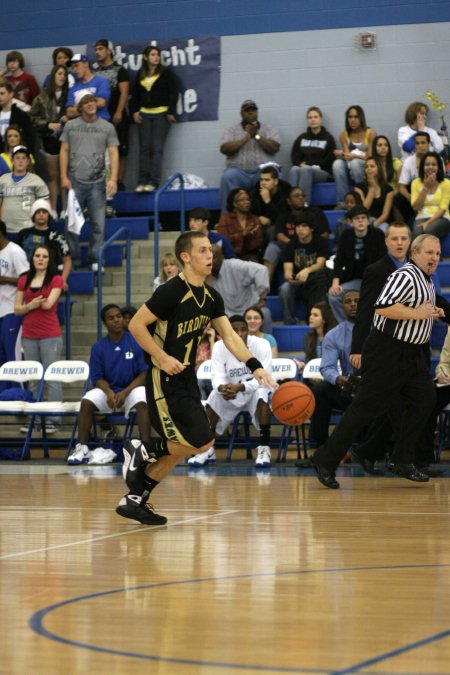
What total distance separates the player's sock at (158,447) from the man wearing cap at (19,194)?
851cm

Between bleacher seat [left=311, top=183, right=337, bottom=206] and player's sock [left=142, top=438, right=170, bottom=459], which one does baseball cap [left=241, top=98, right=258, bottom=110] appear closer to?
bleacher seat [left=311, top=183, right=337, bottom=206]

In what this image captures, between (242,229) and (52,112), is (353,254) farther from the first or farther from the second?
(52,112)

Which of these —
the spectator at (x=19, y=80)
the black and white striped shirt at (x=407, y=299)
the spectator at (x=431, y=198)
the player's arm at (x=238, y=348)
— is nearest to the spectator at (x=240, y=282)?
the spectator at (x=431, y=198)

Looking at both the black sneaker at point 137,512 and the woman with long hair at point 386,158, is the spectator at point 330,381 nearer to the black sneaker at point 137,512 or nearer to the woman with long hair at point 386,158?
the woman with long hair at point 386,158

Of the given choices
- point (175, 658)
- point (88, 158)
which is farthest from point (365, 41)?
point (175, 658)

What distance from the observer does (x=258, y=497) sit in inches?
339

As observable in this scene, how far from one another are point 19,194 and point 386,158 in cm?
440

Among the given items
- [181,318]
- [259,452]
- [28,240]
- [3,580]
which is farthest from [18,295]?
[3,580]

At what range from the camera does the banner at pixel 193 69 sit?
16984 millimetres

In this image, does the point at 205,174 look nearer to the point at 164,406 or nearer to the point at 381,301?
the point at 381,301

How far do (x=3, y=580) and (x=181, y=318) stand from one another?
229 centimetres

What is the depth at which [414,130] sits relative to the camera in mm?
15148

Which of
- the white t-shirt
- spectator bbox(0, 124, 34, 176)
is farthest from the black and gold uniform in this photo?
spectator bbox(0, 124, 34, 176)

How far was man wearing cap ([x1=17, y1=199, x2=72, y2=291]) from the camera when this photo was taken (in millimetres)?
14141
